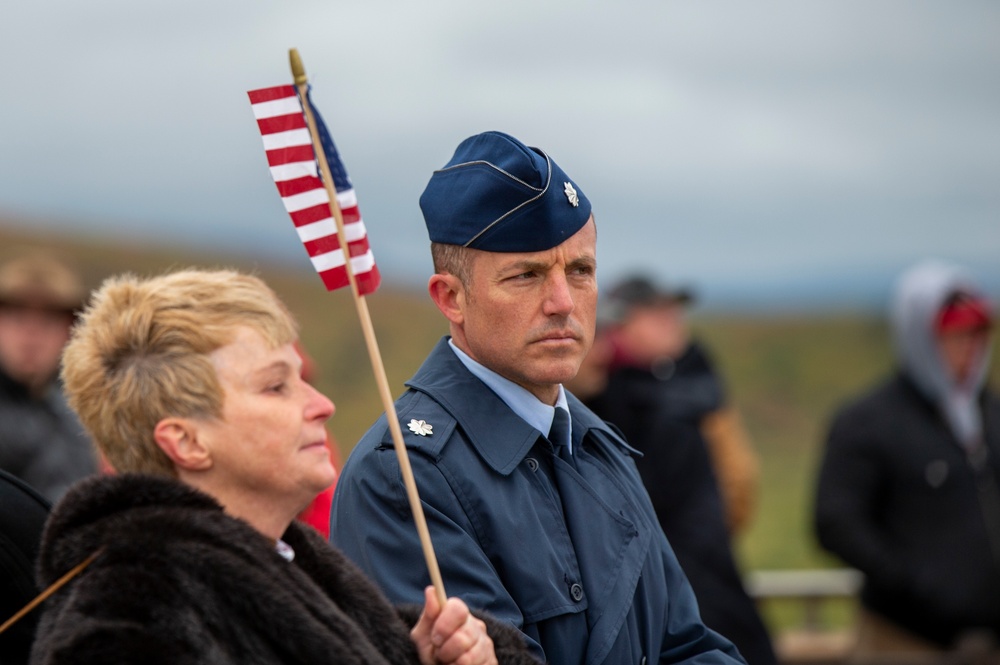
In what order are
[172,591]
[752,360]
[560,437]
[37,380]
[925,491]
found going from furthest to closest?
1. [752,360]
2. [925,491]
3. [37,380]
4. [560,437]
5. [172,591]

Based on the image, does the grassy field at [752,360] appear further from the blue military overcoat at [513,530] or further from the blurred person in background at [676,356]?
the blue military overcoat at [513,530]

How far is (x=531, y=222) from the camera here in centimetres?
323

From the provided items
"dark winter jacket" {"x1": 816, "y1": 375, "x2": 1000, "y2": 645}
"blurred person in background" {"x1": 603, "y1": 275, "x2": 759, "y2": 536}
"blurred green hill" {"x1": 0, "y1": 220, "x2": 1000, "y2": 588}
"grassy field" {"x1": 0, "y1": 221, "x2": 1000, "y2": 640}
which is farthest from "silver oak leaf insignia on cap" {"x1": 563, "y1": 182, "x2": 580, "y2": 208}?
"blurred green hill" {"x1": 0, "y1": 220, "x2": 1000, "y2": 588}

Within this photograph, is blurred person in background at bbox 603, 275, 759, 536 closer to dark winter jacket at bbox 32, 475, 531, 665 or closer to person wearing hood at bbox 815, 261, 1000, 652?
person wearing hood at bbox 815, 261, 1000, 652

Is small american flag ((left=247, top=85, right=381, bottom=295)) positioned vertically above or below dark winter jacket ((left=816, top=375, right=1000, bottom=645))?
above

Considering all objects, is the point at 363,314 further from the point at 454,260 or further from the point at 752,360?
the point at 752,360

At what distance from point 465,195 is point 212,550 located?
112 cm

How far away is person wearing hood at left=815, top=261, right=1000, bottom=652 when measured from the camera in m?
6.80

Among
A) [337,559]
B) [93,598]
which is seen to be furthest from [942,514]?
[93,598]

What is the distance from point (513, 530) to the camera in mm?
3094

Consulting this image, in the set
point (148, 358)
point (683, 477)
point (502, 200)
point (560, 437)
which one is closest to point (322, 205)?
point (148, 358)

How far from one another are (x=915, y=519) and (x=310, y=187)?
4885 mm

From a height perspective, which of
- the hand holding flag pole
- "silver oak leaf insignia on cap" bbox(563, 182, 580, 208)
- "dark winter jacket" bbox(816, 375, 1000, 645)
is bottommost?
"dark winter jacket" bbox(816, 375, 1000, 645)

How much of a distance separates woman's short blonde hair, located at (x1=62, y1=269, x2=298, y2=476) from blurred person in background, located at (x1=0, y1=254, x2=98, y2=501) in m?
3.32
